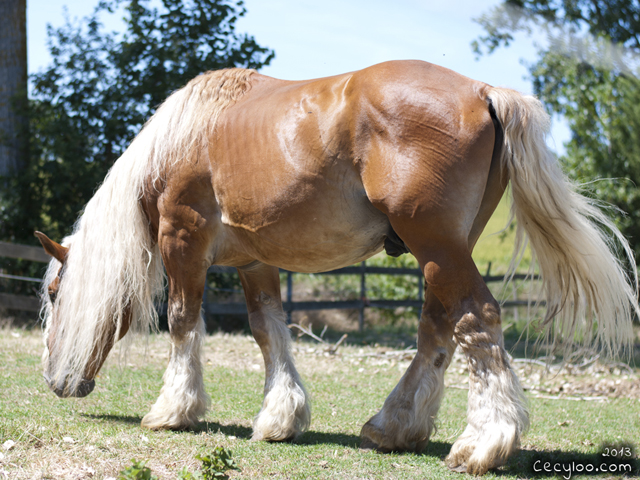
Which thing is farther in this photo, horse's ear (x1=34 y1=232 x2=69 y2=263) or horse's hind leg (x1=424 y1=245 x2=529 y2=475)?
horse's ear (x1=34 y1=232 x2=69 y2=263)

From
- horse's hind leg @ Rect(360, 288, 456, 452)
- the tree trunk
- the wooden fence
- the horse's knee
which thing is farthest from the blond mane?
the tree trunk

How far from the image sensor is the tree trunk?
30.0 feet

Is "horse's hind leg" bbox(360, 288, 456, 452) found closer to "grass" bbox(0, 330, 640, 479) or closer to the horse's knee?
"grass" bbox(0, 330, 640, 479)

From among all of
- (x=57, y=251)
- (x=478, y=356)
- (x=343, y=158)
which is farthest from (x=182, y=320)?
(x=478, y=356)

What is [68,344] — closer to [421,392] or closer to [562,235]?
[421,392]

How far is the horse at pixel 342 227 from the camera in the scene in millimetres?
2781

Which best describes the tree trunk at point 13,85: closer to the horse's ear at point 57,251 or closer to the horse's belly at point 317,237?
the horse's ear at point 57,251

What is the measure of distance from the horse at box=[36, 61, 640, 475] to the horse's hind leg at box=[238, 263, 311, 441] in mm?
10

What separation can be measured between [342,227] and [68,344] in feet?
6.81

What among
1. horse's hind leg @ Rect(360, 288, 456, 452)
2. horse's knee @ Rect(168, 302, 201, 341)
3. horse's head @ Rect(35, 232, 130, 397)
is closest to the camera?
horse's hind leg @ Rect(360, 288, 456, 452)

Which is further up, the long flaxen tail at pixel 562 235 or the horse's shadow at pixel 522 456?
the long flaxen tail at pixel 562 235

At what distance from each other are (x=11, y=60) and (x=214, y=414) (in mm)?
7956

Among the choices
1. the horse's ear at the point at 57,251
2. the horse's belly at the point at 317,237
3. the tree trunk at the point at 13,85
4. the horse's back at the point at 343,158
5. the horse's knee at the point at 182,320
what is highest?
the tree trunk at the point at 13,85

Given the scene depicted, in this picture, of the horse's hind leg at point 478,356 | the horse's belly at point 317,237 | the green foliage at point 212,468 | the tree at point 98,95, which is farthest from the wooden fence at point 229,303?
the green foliage at point 212,468
